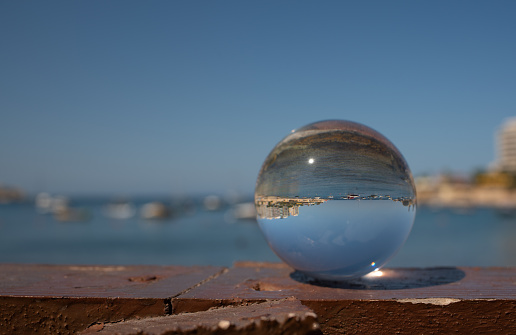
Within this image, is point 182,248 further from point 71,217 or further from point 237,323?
point 71,217

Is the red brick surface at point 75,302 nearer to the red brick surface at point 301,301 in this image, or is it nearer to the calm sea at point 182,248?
the red brick surface at point 301,301

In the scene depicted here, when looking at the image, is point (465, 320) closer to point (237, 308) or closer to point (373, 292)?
point (373, 292)

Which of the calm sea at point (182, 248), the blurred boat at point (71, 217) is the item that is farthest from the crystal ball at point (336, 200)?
the blurred boat at point (71, 217)

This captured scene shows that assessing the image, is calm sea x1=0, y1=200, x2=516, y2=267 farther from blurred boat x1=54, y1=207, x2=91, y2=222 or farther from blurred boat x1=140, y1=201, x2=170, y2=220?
blurred boat x1=54, y1=207, x2=91, y2=222

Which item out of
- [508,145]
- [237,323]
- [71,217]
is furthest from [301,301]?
[508,145]

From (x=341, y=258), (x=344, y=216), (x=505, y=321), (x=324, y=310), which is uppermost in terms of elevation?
(x=344, y=216)

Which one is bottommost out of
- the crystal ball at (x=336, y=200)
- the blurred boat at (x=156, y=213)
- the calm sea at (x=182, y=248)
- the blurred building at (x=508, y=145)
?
the calm sea at (x=182, y=248)

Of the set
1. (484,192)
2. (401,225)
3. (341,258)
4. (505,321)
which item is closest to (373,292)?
(341,258)

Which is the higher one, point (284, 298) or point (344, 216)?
point (344, 216)

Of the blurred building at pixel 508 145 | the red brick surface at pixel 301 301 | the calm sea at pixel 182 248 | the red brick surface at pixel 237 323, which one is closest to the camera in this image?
the red brick surface at pixel 237 323
